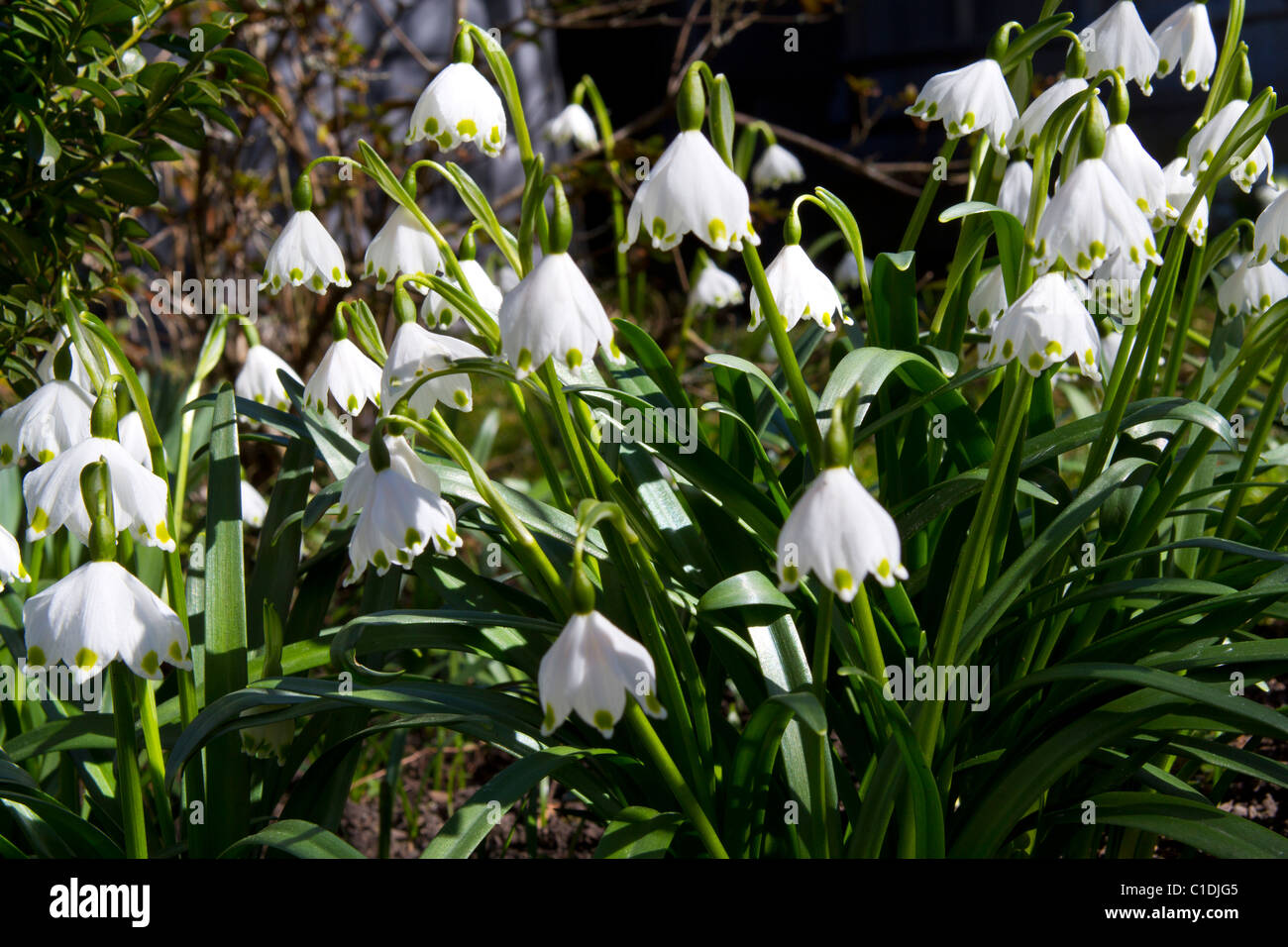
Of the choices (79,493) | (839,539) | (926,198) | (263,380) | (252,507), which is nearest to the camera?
(839,539)

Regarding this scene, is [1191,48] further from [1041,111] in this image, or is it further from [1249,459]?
[1249,459]

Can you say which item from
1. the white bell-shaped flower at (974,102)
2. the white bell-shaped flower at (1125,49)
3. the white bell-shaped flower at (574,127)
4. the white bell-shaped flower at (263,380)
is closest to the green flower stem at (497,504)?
the white bell-shaped flower at (263,380)

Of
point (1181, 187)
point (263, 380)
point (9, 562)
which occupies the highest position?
point (1181, 187)

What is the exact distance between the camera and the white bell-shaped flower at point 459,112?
1.45 metres

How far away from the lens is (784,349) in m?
1.40

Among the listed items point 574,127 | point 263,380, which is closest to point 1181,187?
point 263,380

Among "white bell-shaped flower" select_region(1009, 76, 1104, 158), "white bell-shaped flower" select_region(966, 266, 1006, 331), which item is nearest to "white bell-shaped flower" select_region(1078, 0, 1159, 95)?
"white bell-shaped flower" select_region(1009, 76, 1104, 158)

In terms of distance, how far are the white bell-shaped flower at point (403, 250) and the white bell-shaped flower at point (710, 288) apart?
173 centimetres

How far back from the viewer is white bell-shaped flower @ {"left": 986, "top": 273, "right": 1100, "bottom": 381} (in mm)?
1268

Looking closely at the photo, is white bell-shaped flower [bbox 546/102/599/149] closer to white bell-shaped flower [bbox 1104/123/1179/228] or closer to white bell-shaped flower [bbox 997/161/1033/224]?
white bell-shaped flower [bbox 997/161/1033/224]

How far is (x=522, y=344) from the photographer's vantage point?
47.6 inches

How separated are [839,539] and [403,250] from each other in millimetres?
867
